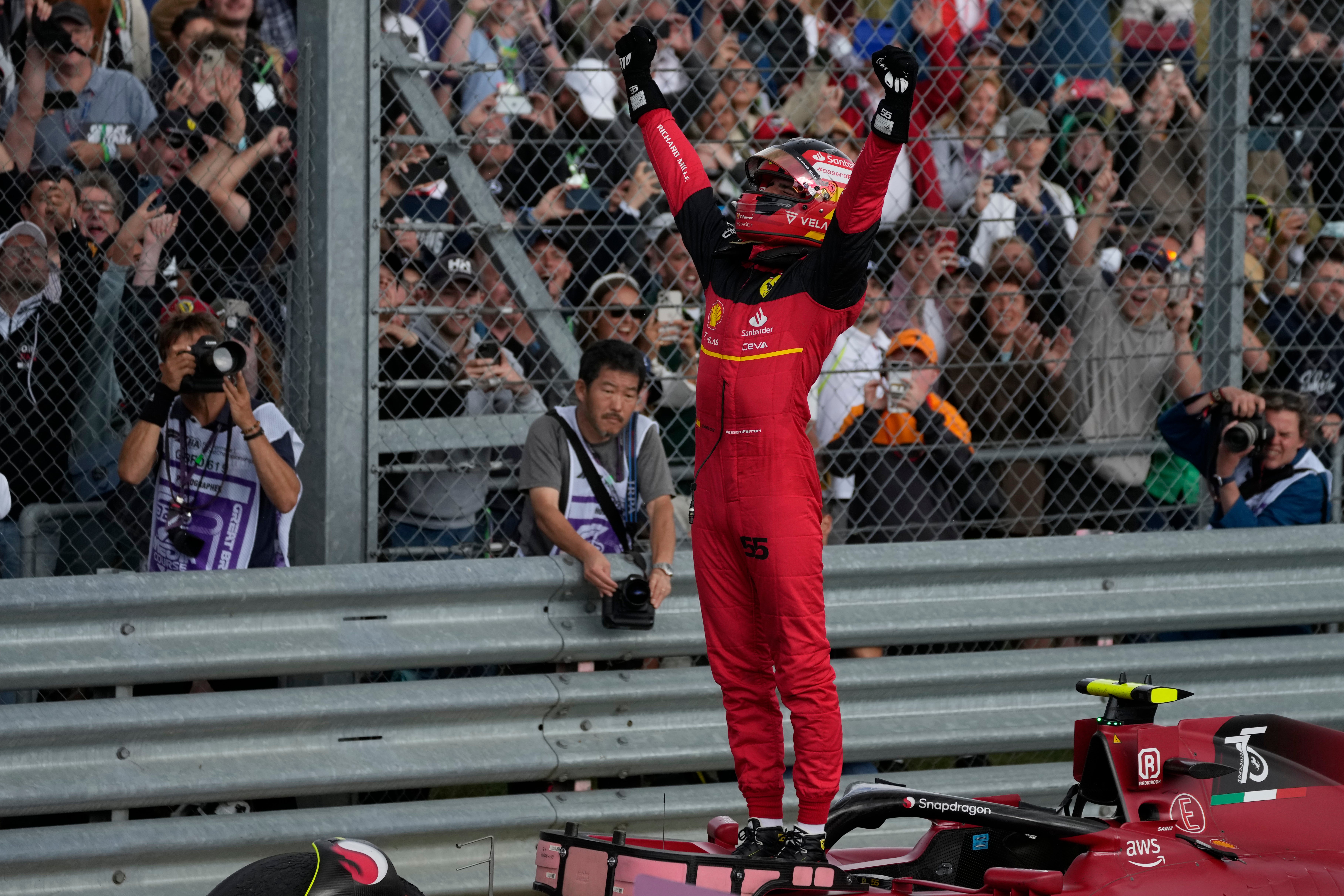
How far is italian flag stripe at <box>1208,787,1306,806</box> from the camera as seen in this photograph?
3.63 metres

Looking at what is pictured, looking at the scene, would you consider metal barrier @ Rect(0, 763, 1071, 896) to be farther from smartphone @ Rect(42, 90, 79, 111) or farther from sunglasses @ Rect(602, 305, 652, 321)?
smartphone @ Rect(42, 90, 79, 111)

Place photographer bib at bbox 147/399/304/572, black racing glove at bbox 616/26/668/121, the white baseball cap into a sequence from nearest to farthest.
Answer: black racing glove at bbox 616/26/668/121, photographer bib at bbox 147/399/304/572, the white baseball cap

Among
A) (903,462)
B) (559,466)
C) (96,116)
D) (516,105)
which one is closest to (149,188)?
(96,116)

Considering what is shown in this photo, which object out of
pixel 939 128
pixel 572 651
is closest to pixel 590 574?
pixel 572 651

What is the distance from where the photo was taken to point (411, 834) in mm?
4016

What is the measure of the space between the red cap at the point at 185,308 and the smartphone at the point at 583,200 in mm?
1419

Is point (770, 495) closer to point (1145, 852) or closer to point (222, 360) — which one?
point (1145, 852)

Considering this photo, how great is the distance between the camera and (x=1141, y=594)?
15.4 ft

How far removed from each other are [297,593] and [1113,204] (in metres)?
3.43

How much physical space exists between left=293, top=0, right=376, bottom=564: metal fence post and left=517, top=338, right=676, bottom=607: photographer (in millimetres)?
592

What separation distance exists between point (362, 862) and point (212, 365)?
1988 millimetres

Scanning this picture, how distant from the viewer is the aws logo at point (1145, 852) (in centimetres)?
333

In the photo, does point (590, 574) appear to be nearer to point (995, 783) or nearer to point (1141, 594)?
point (995, 783)

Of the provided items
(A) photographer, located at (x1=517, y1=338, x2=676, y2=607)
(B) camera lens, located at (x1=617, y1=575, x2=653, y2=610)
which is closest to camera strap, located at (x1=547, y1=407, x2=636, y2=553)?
(A) photographer, located at (x1=517, y1=338, x2=676, y2=607)
